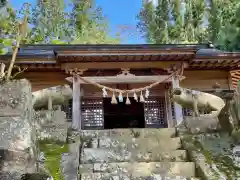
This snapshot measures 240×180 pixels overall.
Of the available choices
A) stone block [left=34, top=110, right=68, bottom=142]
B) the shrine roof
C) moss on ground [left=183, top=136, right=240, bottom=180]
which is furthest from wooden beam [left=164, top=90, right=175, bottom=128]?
stone block [left=34, top=110, right=68, bottom=142]

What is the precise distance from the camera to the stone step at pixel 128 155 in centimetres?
489

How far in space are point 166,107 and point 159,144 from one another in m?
6.70

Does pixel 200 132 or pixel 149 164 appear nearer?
pixel 149 164

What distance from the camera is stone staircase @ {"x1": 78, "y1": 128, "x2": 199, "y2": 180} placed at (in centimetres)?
446

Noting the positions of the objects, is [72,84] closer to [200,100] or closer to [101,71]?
[101,71]

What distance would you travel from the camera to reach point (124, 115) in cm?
1694

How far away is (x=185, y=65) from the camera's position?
37.6 ft

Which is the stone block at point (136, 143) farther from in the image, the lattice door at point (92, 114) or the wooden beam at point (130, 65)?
the wooden beam at point (130, 65)

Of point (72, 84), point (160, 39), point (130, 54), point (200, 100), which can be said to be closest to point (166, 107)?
point (130, 54)

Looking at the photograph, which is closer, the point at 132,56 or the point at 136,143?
the point at 136,143

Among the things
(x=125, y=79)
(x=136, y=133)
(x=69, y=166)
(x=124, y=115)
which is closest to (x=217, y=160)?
(x=136, y=133)

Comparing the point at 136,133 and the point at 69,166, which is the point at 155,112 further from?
the point at 69,166

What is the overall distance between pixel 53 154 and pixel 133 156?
1.22 meters

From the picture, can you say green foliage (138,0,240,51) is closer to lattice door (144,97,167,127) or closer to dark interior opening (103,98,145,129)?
dark interior opening (103,98,145,129)
